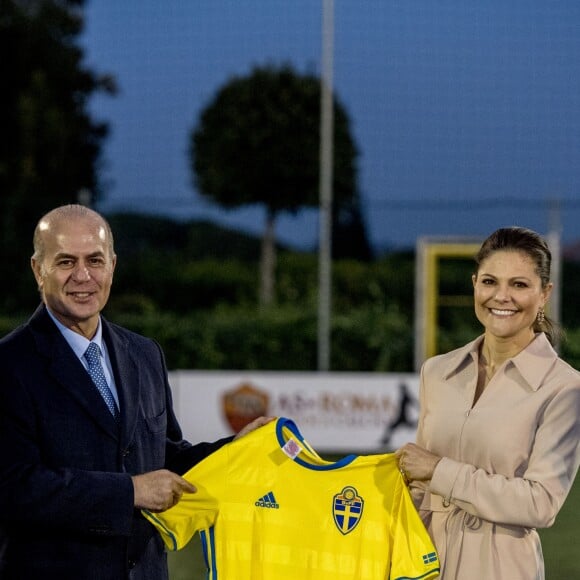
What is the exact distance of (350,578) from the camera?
2.80 meters

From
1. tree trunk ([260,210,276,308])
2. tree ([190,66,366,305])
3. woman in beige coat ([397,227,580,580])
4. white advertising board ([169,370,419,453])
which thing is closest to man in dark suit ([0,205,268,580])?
woman in beige coat ([397,227,580,580])

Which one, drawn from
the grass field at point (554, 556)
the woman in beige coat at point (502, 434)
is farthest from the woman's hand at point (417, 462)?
the grass field at point (554, 556)

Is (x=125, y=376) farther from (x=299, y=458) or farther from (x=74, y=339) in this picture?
(x=299, y=458)

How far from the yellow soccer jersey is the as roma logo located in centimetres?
655

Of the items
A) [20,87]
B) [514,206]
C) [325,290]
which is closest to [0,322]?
[325,290]

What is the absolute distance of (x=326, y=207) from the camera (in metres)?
10.9

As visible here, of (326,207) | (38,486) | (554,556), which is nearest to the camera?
(38,486)

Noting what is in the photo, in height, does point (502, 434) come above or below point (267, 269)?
below

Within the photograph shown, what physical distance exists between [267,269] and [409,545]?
977cm

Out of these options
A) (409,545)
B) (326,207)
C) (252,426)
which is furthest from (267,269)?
(409,545)

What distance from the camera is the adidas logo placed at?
2922 mm

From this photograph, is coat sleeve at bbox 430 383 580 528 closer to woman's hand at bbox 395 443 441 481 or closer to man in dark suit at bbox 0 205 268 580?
woman's hand at bbox 395 443 441 481

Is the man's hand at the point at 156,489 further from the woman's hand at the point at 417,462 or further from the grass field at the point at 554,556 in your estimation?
the grass field at the point at 554,556

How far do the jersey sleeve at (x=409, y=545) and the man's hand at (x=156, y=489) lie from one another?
0.54m
